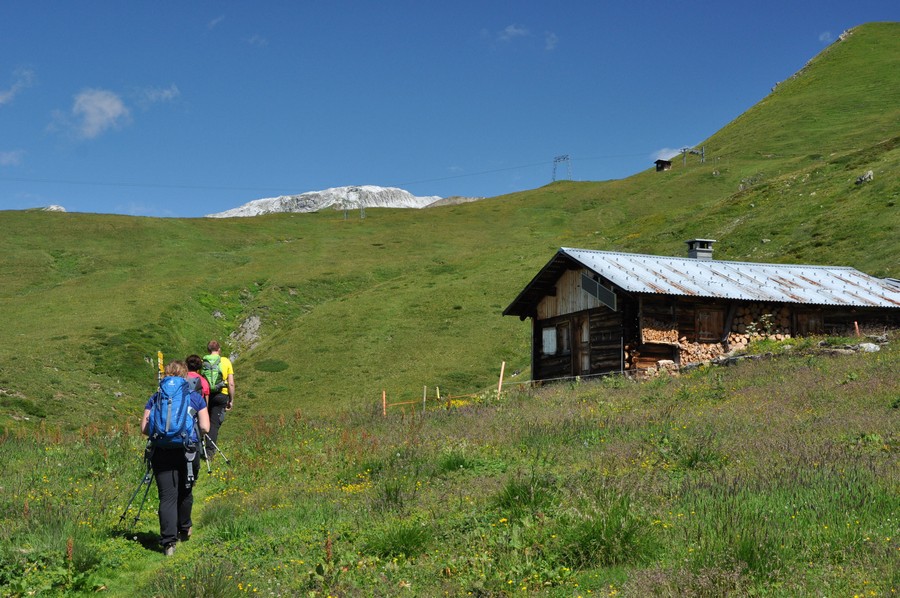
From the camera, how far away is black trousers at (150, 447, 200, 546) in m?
9.10

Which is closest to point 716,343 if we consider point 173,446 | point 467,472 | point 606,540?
point 467,472

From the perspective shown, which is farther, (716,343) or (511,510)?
(716,343)

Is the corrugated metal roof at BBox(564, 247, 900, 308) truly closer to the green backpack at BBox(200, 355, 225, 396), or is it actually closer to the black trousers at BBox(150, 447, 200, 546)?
the green backpack at BBox(200, 355, 225, 396)

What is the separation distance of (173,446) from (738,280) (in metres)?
27.7

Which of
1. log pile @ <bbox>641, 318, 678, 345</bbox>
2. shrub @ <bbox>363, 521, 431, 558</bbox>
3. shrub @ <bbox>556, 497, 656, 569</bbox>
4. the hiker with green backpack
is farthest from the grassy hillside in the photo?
shrub @ <bbox>556, 497, 656, 569</bbox>

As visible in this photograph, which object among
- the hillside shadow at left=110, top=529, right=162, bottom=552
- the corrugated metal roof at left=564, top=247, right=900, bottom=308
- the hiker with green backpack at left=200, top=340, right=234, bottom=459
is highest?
the corrugated metal roof at left=564, top=247, right=900, bottom=308

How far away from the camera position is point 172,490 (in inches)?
367

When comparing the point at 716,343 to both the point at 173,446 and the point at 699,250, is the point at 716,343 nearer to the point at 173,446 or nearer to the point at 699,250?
the point at 699,250

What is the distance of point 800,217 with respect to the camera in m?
58.6

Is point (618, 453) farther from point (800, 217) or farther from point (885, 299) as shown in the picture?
point (800, 217)

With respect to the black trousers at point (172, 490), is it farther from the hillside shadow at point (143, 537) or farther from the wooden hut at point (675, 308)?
the wooden hut at point (675, 308)

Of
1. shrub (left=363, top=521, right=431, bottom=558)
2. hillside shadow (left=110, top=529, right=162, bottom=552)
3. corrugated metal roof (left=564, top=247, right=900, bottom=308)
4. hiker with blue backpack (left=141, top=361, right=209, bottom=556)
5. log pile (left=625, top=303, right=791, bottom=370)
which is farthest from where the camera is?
corrugated metal roof (left=564, top=247, right=900, bottom=308)

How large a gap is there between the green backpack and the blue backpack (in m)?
5.41

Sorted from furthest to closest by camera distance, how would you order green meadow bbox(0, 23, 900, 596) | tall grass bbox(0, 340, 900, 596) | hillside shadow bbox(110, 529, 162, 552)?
hillside shadow bbox(110, 529, 162, 552)
green meadow bbox(0, 23, 900, 596)
tall grass bbox(0, 340, 900, 596)
